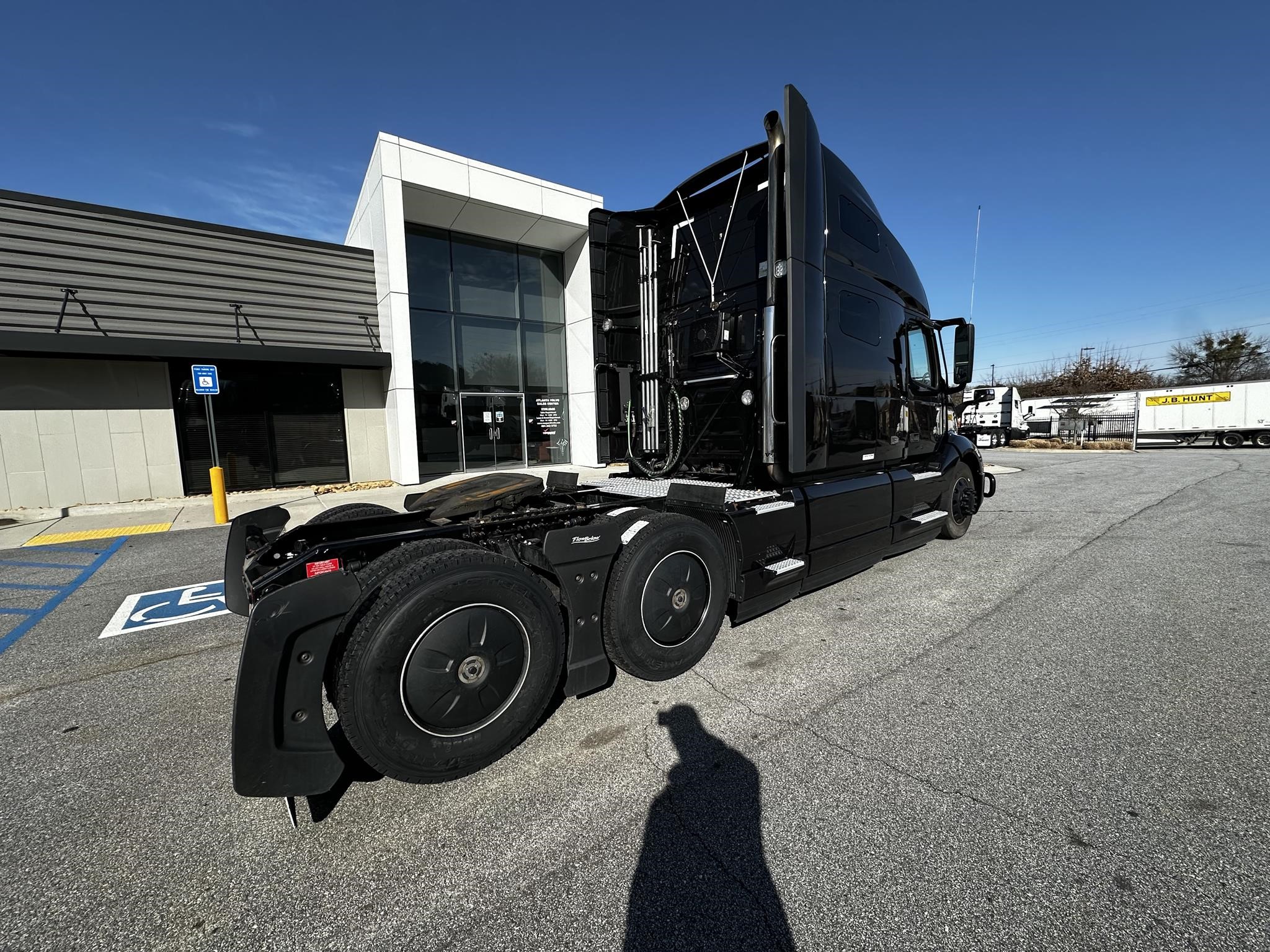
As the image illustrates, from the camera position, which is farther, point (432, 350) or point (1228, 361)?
point (1228, 361)

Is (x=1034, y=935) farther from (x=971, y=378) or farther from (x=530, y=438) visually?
(x=530, y=438)

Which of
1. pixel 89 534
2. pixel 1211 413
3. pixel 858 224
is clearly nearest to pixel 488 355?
pixel 89 534

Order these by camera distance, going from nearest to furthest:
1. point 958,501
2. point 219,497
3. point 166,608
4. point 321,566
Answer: point 321,566, point 166,608, point 958,501, point 219,497

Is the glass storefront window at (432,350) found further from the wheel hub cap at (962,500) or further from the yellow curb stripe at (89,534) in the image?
the wheel hub cap at (962,500)

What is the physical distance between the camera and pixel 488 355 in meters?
14.4

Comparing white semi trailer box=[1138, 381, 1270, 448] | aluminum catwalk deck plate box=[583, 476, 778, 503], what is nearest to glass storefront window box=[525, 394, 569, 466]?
aluminum catwalk deck plate box=[583, 476, 778, 503]

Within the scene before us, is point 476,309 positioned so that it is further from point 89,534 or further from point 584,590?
point 584,590

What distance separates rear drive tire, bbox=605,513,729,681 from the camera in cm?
288

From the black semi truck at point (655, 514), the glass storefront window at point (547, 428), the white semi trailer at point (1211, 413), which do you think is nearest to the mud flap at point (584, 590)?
the black semi truck at point (655, 514)

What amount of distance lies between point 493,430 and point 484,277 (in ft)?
13.8

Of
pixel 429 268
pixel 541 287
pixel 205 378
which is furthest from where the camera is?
pixel 541 287

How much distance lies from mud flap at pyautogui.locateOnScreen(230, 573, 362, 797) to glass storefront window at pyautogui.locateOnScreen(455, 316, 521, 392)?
41.9ft

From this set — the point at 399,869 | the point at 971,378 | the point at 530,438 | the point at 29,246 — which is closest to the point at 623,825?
the point at 399,869

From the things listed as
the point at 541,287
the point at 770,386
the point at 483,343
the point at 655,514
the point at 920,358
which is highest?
the point at 541,287
